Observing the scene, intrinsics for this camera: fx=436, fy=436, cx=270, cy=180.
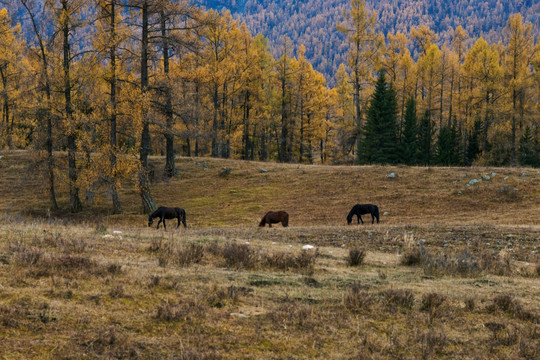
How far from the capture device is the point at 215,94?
42.5m

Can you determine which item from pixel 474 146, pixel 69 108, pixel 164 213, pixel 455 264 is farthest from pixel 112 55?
pixel 474 146

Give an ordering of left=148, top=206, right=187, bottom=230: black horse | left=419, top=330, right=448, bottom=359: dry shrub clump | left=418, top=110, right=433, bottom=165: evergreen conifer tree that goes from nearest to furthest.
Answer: left=419, top=330, right=448, bottom=359: dry shrub clump, left=148, top=206, right=187, bottom=230: black horse, left=418, top=110, right=433, bottom=165: evergreen conifer tree

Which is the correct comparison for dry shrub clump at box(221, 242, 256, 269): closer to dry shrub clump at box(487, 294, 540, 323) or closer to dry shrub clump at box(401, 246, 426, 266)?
dry shrub clump at box(401, 246, 426, 266)

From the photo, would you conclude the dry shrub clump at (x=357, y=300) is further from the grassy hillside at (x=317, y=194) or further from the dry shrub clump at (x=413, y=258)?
the grassy hillside at (x=317, y=194)

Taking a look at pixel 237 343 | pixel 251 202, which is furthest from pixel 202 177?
pixel 237 343

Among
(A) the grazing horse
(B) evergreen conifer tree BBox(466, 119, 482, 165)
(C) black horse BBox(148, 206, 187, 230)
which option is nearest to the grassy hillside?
(A) the grazing horse

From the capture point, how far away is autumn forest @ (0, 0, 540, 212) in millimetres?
24953

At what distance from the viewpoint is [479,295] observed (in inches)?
284

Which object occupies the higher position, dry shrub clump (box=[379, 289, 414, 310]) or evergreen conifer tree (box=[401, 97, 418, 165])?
evergreen conifer tree (box=[401, 97, 418, 165])

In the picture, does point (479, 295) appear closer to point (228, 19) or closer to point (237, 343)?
point (237, 343)

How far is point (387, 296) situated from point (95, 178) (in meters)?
21.6

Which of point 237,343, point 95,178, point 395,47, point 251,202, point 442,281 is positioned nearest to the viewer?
point 237,343

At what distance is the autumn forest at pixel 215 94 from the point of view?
81.9 ft

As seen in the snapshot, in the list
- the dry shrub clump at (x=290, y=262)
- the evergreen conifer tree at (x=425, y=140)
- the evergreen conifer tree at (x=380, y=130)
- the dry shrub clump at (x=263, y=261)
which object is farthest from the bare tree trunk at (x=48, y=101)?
the evergreen conifer tree at (x=425, y=140)
